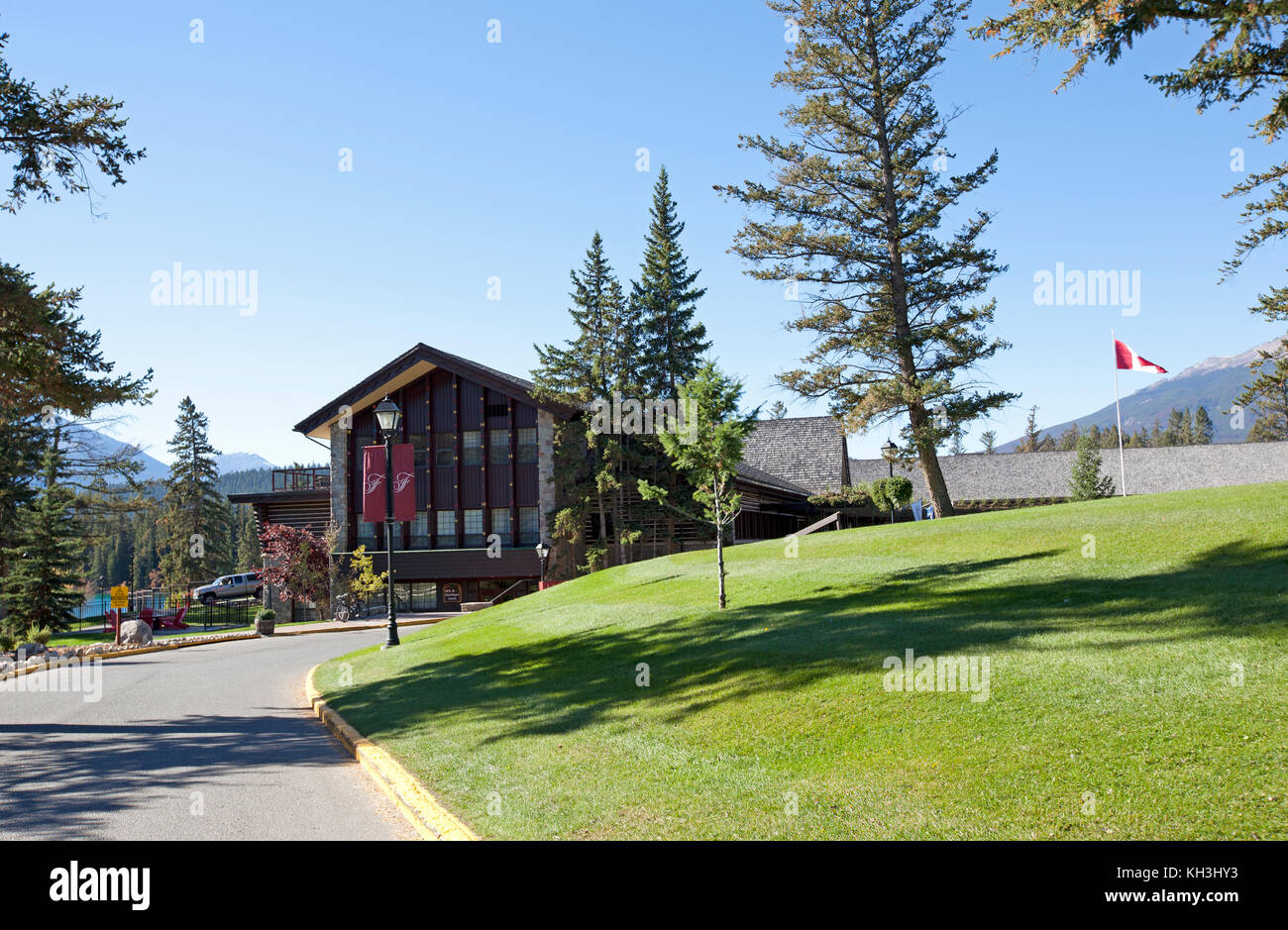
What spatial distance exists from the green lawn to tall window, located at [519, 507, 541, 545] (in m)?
25.6

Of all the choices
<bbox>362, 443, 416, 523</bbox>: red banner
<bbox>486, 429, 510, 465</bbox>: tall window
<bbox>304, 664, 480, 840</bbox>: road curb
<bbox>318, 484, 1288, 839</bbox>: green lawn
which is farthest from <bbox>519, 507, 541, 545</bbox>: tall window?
<bbox>304, 664, 480, 840</bbox>: road curb

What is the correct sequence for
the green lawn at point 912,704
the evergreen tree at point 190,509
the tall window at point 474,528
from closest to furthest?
the green lawn at point 912,704, the tall window at point 474,528, the evergreen tree at point 190,509

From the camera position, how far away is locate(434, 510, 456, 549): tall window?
44500 mm

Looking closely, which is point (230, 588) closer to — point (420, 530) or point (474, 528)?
point (420, 530)

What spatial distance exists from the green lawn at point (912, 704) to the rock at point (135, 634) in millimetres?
15109

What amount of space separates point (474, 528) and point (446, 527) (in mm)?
1620

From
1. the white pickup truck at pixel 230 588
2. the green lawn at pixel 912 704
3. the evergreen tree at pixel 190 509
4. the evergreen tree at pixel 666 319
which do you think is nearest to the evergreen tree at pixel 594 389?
the evergreen tree at pixel 666 319

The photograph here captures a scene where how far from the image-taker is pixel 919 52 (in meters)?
26.6

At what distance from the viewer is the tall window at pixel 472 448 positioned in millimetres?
44344

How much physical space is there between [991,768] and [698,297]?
3976cm

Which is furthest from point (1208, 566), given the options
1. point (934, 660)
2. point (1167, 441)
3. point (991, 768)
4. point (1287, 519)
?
point (1167, 441)

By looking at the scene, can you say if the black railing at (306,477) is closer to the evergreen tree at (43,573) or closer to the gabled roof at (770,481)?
the evergreen tree at (43,573)
